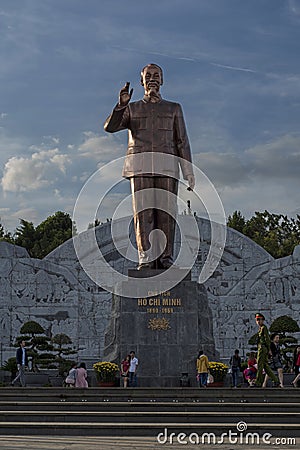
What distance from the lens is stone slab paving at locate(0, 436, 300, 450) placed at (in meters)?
A: 6.91

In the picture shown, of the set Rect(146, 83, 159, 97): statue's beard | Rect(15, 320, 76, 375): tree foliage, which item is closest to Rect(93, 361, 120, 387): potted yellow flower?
Rect(146, 83, 159, 97): statue's beard

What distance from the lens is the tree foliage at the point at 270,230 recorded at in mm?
44225

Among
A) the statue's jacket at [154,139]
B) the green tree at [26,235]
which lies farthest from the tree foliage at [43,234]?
the statue's jacket at [154,139]

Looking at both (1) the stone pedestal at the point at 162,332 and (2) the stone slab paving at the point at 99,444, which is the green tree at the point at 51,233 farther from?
(2) the stone slab paving at the point at 99,444

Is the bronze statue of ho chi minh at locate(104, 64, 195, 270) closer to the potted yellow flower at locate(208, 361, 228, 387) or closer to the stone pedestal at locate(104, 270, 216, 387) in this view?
the stone pedestal at locate(104, 270, 216, 387)

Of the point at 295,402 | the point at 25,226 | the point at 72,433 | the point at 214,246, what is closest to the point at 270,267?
the point at 214,246

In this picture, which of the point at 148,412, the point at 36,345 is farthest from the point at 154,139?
the point at 36,345

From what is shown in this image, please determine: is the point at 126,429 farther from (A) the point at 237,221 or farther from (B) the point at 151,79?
(A) the point at 237,221

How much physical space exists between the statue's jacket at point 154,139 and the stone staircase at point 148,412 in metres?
4.02

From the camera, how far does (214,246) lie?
92.3 feet

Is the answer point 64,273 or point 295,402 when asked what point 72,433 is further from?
point 64,273

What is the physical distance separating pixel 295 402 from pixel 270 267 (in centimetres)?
1773

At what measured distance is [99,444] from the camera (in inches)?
281

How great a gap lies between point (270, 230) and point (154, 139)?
3530 centimetres
